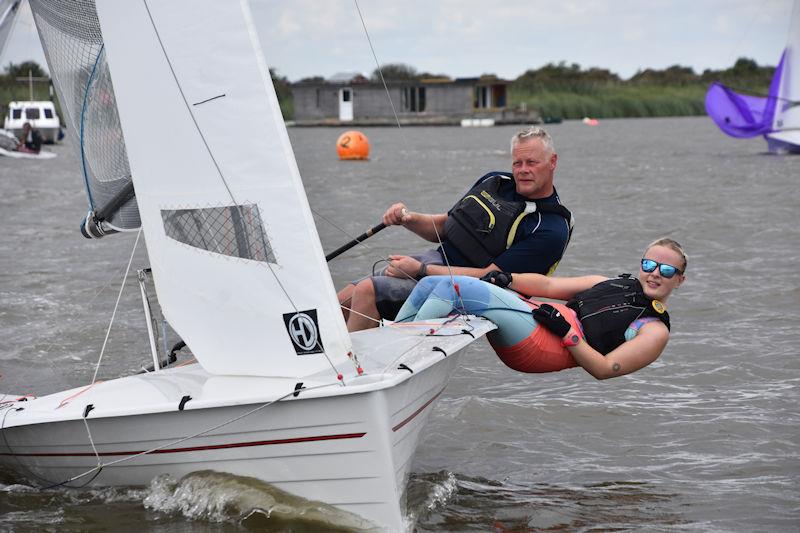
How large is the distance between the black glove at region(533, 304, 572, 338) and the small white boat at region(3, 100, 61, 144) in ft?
118

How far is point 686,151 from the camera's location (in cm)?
3238

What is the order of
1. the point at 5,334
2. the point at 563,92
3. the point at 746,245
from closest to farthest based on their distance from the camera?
the point at 5,334, the point at 746,245, the point at 563,92

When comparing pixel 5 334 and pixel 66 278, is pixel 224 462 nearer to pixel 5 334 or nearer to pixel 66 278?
pixel 5 334

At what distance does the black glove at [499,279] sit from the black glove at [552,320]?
0.26 meters

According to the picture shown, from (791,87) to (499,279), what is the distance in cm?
2688

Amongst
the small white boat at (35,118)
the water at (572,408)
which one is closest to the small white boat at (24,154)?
the small white boat at (35,118)

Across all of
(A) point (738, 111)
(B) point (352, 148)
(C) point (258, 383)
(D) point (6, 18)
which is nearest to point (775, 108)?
(A) point (738, 111)

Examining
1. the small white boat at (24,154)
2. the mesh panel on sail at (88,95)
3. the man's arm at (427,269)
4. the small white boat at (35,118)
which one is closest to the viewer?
the man's arm at (427,269)

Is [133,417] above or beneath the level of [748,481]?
above

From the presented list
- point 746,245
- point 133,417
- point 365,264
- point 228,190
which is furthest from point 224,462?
point 746,245

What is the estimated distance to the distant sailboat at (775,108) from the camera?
29.1 meters

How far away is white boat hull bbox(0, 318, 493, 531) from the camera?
12.4 ft

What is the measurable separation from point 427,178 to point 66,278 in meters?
12.5

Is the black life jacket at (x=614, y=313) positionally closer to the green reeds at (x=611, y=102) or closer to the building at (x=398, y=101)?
the building at (x=398, y=101)
